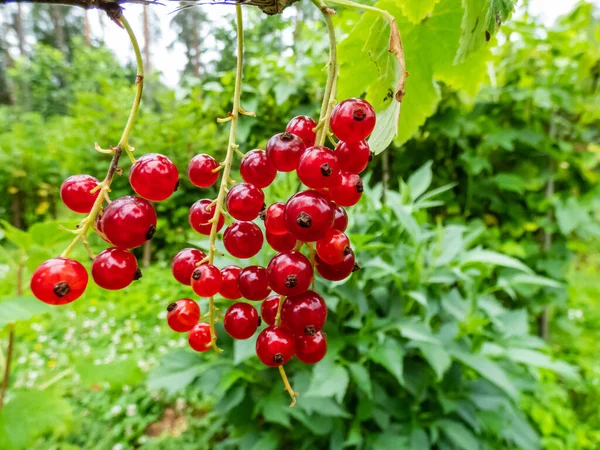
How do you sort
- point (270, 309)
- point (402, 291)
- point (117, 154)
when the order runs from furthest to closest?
1. point (402, 291)
2. point (270, 309)
3. point (117, 154)

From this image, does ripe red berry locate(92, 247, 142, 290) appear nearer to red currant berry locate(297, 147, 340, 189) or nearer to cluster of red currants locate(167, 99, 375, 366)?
cluster of red currants locate(167, 99, 375, 366)

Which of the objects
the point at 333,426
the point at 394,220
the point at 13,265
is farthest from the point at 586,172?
the point at 13,265

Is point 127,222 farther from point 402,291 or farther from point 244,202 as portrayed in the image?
point 402,291

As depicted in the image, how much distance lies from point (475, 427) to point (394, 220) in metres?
0.76

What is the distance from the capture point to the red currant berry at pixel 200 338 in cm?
44

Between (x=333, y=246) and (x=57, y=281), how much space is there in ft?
0.80

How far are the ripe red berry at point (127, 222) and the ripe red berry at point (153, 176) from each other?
0.08 feet

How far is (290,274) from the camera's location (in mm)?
374

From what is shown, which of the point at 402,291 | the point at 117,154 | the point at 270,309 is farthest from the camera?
the point at 402,291

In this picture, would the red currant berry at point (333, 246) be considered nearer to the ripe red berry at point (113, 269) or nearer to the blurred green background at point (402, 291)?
the ripe red berry at point (113, 269)

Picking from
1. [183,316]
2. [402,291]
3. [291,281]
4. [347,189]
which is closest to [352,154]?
[347,189]

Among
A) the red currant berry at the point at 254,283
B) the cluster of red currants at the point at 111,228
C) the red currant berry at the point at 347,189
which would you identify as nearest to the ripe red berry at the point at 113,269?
the cluster of red currants at the point at 111,228

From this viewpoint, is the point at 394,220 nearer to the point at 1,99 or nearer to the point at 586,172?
the point at 586,172

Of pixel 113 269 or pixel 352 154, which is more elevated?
pixel 352 154
